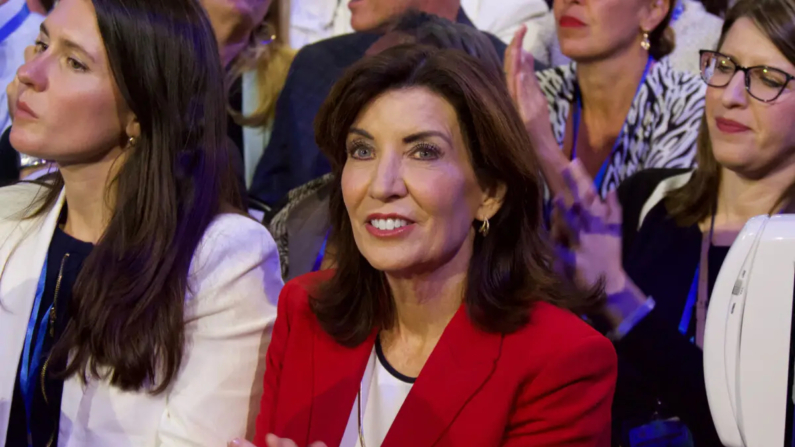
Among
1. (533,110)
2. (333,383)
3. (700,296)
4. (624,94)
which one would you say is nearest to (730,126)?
(700,296)

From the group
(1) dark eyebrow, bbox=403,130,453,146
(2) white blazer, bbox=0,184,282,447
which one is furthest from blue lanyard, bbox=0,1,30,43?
(1) dark eyebrow, bbox=403,130,453,146

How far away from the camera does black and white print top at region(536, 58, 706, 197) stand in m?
2.71

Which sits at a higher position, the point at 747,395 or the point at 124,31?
the point at 124,31

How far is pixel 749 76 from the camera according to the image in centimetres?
215

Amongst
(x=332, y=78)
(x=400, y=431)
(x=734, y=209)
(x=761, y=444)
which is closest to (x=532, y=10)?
(x=332, y=78)

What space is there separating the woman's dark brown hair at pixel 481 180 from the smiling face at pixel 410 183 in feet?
0.11

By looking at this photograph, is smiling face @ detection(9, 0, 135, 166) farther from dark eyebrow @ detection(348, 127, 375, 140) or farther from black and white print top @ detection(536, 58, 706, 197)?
black and white print top @ detection(536, 58, 706, 197)

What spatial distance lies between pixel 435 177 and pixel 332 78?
1.45 metres

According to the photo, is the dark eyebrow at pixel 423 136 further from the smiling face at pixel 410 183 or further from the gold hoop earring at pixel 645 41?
the gold hoop earring at pixel 645 41

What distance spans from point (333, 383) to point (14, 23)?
212cm

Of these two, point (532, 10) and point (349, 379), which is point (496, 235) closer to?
point (349, 379)

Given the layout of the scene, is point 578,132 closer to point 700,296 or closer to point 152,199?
point 700,296

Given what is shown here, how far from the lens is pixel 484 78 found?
1776 millimetres

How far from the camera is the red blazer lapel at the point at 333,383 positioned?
1.77m
